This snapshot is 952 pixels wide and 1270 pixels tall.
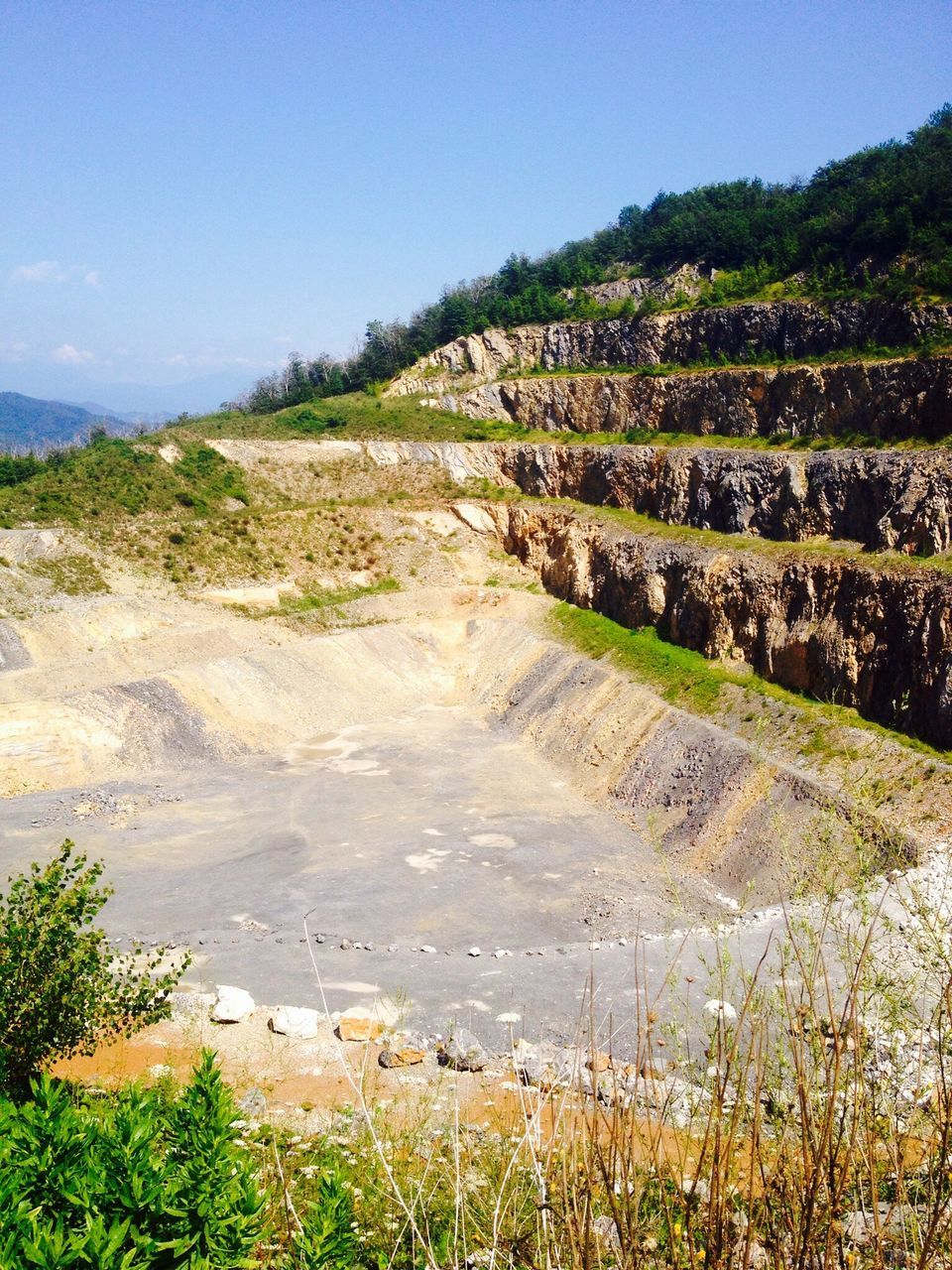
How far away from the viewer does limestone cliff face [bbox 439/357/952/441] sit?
36.0m

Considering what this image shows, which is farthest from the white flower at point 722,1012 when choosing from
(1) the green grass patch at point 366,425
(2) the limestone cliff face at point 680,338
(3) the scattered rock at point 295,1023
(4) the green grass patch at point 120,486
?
(1) the green grass patch at point 366,425

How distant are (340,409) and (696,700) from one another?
41.0 m

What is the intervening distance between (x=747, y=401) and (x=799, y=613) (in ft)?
53.9

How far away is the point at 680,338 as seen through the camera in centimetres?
5609

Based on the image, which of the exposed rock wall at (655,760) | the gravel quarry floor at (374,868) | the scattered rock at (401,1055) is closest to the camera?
the scattered rock at (401,1055)

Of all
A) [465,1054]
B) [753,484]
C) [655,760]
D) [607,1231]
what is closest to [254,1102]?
[465,1054]

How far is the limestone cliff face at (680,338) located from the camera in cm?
4162

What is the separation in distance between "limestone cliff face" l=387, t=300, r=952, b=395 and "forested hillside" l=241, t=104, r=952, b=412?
1.46 meters

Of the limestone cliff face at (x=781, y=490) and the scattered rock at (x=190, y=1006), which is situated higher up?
the limestone cliff face at (x=781, y=490)

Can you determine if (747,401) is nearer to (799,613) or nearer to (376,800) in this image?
(799,613)

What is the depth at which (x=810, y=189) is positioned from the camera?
6550cm

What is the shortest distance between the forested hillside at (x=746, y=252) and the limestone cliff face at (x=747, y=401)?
18.1 ft

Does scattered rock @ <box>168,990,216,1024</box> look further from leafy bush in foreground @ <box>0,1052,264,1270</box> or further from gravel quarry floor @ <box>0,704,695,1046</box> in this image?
leafy bush in foreground @ <box>0,1052,264,1270</box>

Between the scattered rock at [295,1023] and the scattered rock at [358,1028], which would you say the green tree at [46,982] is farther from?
Answer: the scattered rock at [358,1028]
